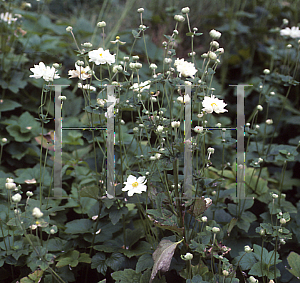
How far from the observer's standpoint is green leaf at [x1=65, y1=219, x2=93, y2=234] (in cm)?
132

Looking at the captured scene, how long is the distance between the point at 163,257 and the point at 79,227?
533mm

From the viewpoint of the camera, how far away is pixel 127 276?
1.09m

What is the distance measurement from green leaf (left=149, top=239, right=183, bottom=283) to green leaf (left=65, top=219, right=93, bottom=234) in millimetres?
437

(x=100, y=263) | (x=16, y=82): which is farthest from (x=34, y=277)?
(x=16, y=82)

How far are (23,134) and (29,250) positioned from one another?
35.8 inches

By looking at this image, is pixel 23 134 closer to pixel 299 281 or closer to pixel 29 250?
pixel 29 250

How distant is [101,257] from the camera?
1.26m

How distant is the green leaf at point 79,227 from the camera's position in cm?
132

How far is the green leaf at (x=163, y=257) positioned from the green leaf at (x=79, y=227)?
44 cm

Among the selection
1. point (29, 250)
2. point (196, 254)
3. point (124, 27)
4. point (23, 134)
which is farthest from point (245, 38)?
point (29, 250)

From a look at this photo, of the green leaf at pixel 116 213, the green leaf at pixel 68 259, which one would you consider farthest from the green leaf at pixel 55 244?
the green leaf at pixel 116 213

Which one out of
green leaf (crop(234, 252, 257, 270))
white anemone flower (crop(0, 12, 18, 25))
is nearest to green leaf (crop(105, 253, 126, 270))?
green leaf (crop(234, 252, 257, 270))

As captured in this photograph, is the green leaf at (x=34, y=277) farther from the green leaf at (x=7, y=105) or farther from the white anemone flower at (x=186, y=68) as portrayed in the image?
the green leaf at (x=7, y=105)

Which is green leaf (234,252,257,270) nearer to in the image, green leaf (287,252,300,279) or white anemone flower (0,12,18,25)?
green leaf (287,252,300,279)
